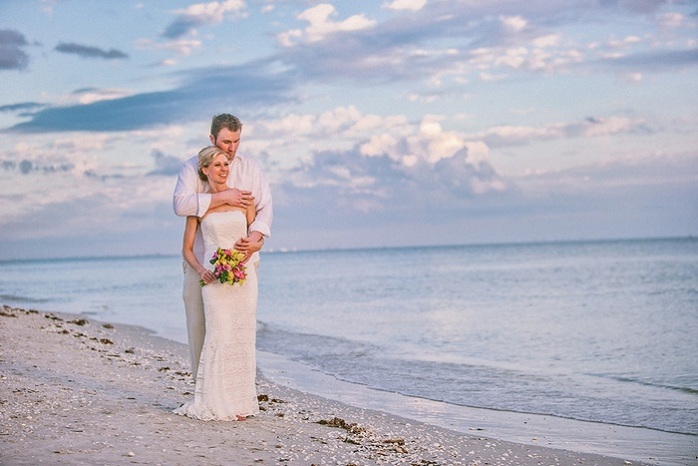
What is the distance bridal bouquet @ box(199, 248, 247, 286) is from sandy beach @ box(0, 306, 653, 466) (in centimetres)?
155

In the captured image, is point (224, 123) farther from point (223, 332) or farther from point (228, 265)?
point (223, 332)

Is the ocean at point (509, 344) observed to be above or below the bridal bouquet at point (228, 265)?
below

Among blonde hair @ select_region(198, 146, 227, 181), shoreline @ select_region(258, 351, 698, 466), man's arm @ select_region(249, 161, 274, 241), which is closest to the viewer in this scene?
blonde hair @ select_region(198, 146, 227, 181)

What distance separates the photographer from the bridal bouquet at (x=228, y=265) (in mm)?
7871

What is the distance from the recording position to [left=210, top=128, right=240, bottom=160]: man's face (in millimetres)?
7965

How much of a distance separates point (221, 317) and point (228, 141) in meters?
1.85

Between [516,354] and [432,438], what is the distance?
10690mm

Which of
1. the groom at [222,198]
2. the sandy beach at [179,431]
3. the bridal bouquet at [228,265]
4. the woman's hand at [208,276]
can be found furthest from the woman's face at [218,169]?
the sandy beach at [179,431]

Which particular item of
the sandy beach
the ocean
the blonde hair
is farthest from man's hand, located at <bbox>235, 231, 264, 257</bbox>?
the ocean

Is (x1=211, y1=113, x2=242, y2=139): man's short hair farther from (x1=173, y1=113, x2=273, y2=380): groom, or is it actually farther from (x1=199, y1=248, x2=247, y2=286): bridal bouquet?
(x1=199, y1=248, x2=247, y2=286): bridal bouquet

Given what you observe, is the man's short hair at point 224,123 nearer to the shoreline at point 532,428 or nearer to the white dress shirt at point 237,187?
the white dress shirt at point 237,187

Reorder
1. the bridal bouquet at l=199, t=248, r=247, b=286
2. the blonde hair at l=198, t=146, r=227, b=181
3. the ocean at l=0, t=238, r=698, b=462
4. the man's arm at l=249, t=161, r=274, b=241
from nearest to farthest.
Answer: the bridal bouquet at l=199, t=248, r=247, b=286
the blonde hair at l=198, t=146, r=227, b=181
the man's arm at l=249, t=161, r=274, b=241
the ocean at l=0, t=238, r=698, b=462

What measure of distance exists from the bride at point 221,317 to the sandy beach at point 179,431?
246 mm

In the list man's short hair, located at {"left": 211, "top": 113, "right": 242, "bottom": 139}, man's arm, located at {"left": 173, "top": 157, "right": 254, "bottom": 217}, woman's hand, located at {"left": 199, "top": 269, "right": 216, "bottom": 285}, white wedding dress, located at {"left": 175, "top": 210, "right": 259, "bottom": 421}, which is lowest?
white wedding dress, located at {"left": 175, "top": 210, "right": 259, "bottom": 421}
